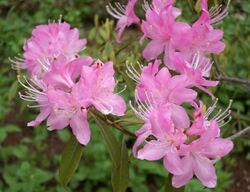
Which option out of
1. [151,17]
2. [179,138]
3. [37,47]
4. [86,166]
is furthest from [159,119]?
[86,166]

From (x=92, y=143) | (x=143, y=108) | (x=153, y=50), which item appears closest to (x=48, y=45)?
(x=153, y=50)

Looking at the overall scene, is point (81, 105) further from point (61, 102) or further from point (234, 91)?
point (234, 91)

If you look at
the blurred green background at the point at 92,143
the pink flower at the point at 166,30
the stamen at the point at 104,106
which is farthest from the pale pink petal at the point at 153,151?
the blurred green background at the point at 92,143

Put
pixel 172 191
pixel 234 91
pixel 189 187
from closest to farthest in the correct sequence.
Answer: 1. pixel 172 191
2. pixel 189 187
3. pixel 234 91

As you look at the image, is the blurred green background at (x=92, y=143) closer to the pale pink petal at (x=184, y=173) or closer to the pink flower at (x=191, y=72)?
the pink flower at (x=191, y=72)

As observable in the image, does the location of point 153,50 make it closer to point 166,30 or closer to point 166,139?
point 166,30

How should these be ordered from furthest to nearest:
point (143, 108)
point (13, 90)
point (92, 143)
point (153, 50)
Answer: point (92, 143) → point (13, 90) → point (153, 50) → point (143, 108)
